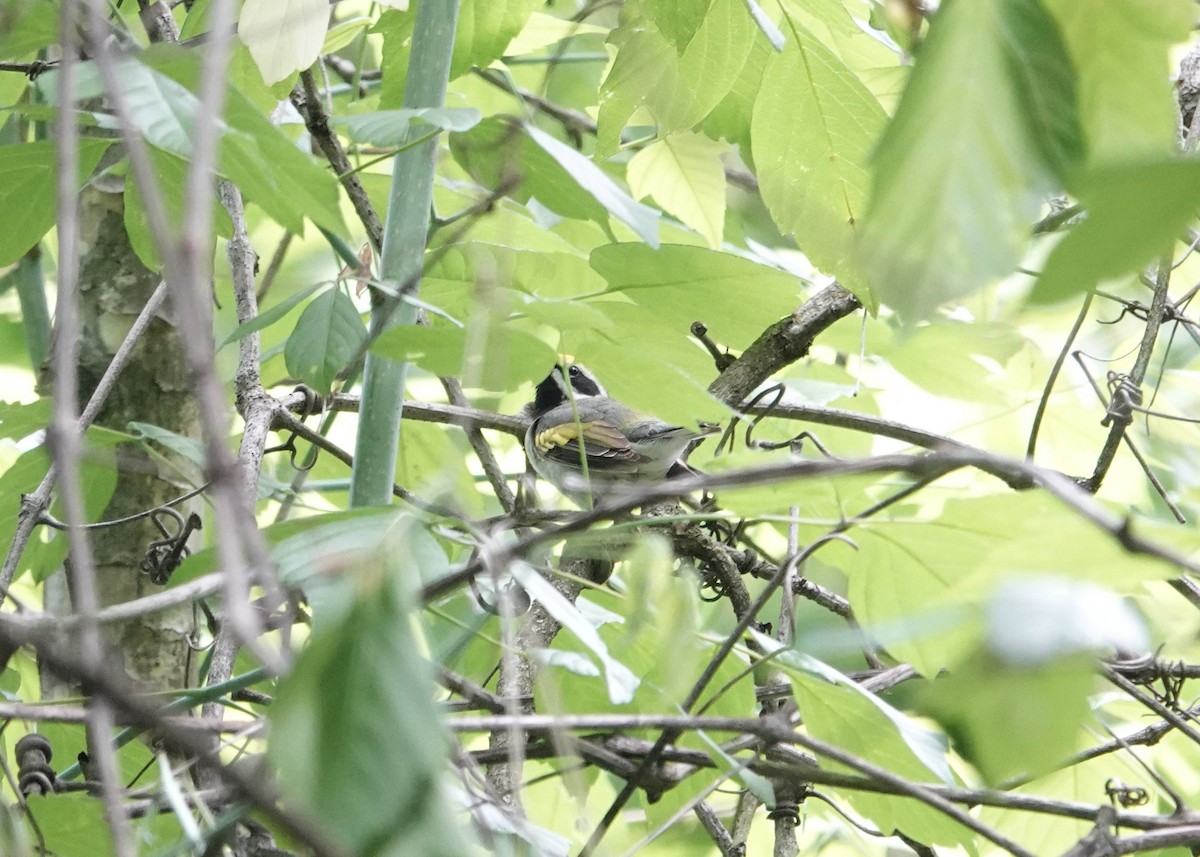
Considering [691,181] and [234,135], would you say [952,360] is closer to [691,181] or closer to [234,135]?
[691,181]

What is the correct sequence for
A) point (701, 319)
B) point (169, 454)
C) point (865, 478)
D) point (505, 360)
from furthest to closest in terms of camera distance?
point (169, 454)
point (701, 319)
point (505, 360)
point (865, 478)

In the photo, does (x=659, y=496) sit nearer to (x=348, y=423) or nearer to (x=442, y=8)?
(x=442, y=8)

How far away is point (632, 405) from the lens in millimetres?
1079

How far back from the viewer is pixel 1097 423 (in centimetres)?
188

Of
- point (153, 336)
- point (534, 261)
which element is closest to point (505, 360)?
point (534, 261)

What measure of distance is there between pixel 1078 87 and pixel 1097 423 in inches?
65.2

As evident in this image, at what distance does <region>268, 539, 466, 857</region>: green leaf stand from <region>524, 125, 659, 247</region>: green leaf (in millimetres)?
502

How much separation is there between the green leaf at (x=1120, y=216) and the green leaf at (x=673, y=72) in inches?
31.5

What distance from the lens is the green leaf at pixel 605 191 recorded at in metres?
0.80

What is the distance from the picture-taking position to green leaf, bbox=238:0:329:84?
999mm

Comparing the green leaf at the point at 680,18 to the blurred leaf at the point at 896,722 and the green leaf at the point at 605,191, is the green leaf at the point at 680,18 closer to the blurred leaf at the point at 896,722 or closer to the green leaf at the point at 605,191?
the green leaf at the point at 605,191

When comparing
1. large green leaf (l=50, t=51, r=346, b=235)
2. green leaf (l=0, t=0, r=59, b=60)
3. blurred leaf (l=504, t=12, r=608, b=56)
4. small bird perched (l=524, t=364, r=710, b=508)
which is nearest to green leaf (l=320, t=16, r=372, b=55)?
blurred leaf (l=504, t=12, r=608, b=56)

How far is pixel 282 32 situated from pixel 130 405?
942mm

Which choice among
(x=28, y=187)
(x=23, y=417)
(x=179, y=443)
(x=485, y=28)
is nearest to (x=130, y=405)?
(x=23, y=417)
